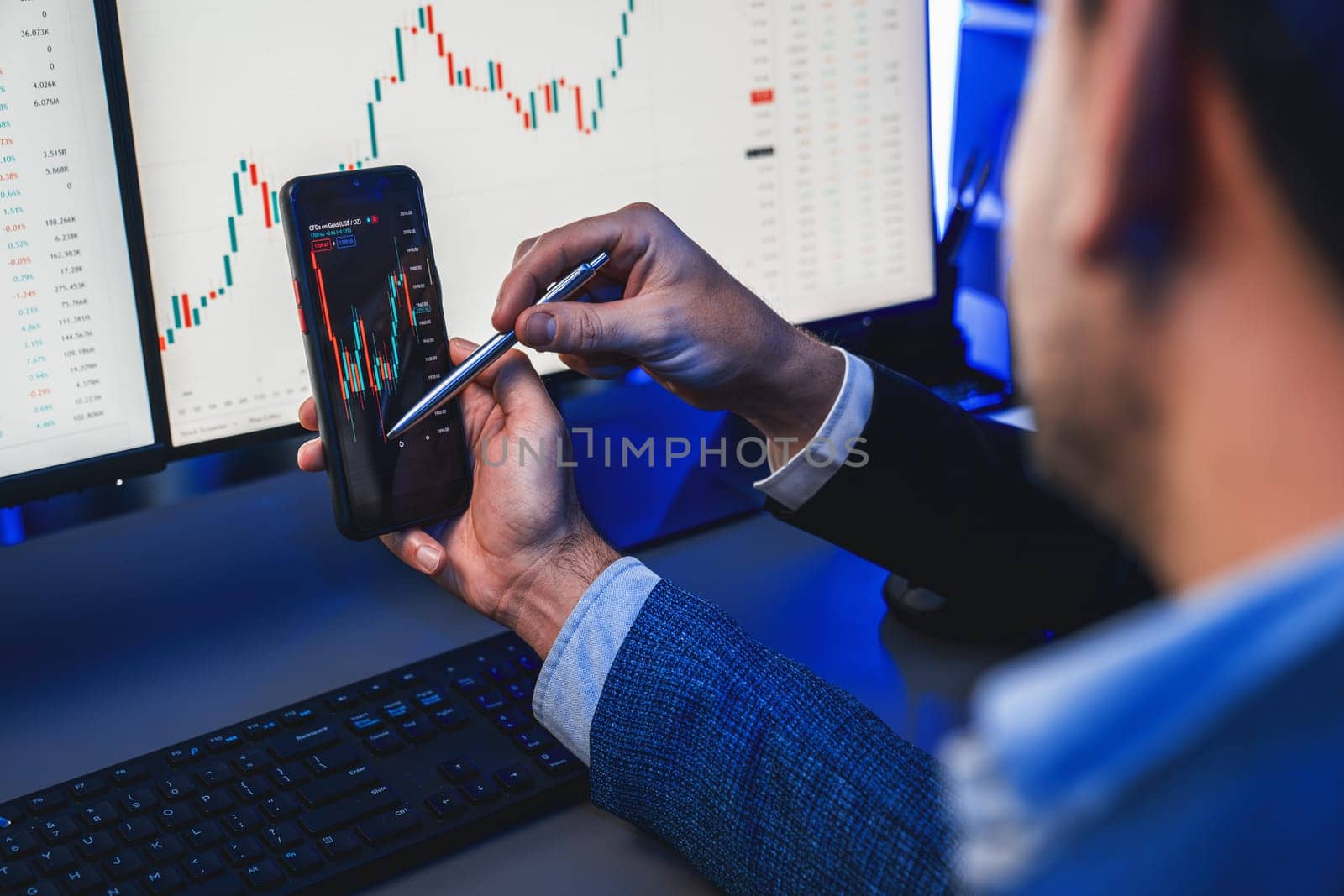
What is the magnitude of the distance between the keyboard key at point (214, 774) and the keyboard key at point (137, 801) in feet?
0.07

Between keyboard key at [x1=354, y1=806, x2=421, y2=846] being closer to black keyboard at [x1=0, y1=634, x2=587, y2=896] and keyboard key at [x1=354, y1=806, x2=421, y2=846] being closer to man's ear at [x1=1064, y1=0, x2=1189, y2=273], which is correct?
black keyboard at [x1=0, y1=634, x2=587, y2=896]

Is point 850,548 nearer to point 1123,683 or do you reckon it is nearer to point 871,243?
point 871,243

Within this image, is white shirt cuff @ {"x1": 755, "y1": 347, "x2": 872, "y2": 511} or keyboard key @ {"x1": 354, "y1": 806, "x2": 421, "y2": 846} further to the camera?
white shirt cuff @ {"x1": 755, "y1": 347, "x2": 872, "y2": 511}

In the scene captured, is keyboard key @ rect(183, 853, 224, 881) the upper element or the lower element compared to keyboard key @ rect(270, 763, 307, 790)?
lower

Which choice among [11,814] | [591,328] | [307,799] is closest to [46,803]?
[11,814]

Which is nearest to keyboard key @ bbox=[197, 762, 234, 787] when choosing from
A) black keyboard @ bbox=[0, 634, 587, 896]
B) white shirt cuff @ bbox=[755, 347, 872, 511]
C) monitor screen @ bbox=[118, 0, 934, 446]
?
black keyboard @ bbox=[0, 634, 587, 896]

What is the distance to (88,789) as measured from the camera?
1.97 ft

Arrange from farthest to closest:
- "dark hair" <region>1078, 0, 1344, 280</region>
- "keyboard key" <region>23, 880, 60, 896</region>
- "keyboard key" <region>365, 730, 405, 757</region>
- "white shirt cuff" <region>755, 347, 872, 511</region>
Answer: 1. "white shirt cuff" <region>755, 347, 872, 511</region>
2. "keyboard key" <region>365, 730, 405, 757</region>
3. "keyboard key" <region>23, 880, 60, 896</region>
4. "dark hair" <region>1078, 0, 1344, 280</region>

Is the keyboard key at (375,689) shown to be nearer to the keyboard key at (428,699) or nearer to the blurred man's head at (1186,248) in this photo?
the keyboard key at (428,699)

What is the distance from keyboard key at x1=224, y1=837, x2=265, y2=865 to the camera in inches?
22.0

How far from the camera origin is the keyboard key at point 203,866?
0.55 meters

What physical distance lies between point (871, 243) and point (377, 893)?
0.57 meters

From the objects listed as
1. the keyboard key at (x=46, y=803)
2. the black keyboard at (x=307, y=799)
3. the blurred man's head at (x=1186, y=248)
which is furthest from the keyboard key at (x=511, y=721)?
the blurred man's head at (x=1186, y=248)

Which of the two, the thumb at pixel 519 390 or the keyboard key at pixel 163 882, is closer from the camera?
the keyboard key at pixel 163 882
